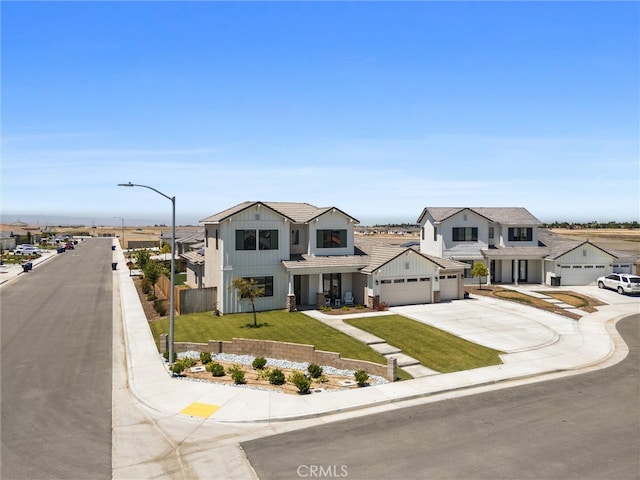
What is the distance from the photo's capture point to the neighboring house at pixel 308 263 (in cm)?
3083

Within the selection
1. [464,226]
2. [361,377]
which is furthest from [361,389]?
[464,226]

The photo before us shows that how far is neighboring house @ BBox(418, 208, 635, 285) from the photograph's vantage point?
42.7m

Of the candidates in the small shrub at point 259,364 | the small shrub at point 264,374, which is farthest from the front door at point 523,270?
the small shrub at point 264,374

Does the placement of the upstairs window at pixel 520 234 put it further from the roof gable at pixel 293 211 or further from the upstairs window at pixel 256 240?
the upstairs window at pixel 256 240

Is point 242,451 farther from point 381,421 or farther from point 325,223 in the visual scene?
point 325,223

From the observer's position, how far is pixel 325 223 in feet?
113

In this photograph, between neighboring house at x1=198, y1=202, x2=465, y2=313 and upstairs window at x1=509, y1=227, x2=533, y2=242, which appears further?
upstairs window at x1=509, y1=227, x2=533, y2=242

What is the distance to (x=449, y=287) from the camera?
35.7m

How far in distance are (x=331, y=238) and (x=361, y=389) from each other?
18.3 meters

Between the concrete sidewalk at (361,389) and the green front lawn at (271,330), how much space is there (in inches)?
80.2

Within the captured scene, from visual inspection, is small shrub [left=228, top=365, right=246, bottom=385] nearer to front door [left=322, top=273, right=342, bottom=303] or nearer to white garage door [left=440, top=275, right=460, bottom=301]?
front door [left=322, top=273, right=342, bottom=303]

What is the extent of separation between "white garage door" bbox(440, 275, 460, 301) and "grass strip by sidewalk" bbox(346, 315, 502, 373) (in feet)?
25.5

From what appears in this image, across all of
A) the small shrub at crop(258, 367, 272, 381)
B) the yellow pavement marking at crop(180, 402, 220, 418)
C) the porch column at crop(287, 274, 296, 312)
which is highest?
the porch column at crop(287, 274, 296, 312)

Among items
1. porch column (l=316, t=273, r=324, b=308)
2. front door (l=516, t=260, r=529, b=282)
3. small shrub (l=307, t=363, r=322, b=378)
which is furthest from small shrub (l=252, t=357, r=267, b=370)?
front door (l=516, t=260, r=529, b=282)
